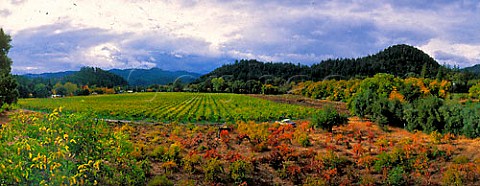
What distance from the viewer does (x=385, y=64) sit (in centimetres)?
14012

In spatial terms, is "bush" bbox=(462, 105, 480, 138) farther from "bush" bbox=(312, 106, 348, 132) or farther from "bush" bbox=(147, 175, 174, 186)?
"bush" bbox=(147, 175, 174, 186)

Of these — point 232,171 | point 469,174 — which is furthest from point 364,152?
point 232,171

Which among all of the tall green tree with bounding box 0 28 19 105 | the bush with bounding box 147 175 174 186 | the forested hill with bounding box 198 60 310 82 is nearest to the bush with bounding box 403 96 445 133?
the bush with bounding box 147 175 174 186

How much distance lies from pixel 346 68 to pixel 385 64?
14968 mm

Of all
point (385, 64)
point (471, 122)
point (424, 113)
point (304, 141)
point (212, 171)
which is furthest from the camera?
point (385, 64)

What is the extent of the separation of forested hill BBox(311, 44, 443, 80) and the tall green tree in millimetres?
110923

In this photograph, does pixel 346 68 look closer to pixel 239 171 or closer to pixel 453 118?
pixel 453 118

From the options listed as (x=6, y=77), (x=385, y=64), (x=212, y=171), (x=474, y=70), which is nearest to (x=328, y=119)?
(x=212, y=171)

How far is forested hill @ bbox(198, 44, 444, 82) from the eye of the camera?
447 ft

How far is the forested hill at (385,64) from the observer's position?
135375 millimetres

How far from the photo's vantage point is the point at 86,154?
25.4 feet

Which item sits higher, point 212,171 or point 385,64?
point 385,64

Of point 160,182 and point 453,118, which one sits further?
point 453,118

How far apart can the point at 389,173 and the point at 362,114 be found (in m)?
16.9
